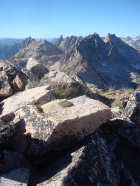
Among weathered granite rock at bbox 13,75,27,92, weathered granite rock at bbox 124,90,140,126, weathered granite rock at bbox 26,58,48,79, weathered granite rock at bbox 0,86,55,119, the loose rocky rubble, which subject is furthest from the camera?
weathered granite rock at bbox 26,58,48,79

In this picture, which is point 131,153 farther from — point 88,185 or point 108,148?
point 88,185

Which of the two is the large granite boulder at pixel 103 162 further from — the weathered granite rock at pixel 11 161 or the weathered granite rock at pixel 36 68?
the weathered granite rock at pixel 36 68

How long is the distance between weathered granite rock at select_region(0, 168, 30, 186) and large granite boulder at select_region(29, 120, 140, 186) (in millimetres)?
216

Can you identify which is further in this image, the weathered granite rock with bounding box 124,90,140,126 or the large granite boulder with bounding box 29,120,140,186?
the weathered granite rock with bounding box 124,90,140,126

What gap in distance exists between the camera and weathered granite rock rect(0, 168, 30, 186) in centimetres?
370

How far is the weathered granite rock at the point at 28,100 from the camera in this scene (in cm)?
617

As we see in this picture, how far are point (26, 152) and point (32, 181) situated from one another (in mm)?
756

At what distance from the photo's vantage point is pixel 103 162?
175 inches

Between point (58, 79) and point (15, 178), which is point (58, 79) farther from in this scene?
point (15, 178)

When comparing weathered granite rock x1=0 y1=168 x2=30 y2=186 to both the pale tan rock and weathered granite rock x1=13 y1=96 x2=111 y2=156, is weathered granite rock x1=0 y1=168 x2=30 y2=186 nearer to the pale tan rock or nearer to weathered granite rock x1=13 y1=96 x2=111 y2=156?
weathered granite rock x1=13 y1=96 x2=111 y2=156

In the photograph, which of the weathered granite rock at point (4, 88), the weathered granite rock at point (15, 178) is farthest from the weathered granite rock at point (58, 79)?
the weathered granite rock at point (15, 178)

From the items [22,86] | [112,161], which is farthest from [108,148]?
[22,86]

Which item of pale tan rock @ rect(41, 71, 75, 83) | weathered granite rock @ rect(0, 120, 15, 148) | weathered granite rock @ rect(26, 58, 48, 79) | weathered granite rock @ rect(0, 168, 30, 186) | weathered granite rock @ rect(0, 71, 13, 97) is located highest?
weathered granite rock @ rect(0, 120, 15, 148)

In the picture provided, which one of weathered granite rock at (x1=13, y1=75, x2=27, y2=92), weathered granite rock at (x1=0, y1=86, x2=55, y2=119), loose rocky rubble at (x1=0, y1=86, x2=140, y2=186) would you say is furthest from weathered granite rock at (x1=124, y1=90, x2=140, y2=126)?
weathered granite rock at (x1=13, y1=75, x2=27, y2=92)
